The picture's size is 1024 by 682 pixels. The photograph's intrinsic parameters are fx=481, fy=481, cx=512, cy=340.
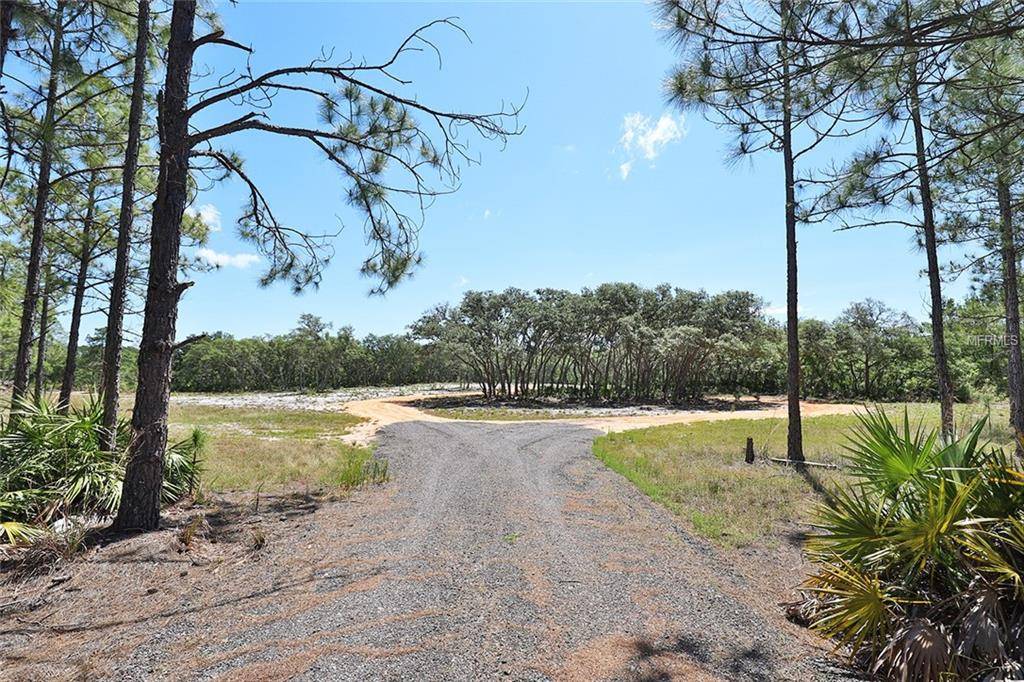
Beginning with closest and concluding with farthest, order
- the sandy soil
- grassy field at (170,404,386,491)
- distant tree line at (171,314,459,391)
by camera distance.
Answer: grassy field at (170,404,386,491)
the sandy soil
distant tree line at (171,314,459,391)

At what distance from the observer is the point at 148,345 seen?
16.6 feet

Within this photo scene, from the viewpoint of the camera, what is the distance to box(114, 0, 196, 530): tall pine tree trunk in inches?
200

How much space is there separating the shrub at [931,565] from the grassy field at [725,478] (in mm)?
459

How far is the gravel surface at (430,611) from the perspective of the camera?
2898 millimetres

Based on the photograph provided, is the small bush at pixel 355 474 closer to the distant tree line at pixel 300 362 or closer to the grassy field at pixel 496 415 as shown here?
the grassy field at pixel 496 415

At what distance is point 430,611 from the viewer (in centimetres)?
359

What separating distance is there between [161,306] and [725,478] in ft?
28.8

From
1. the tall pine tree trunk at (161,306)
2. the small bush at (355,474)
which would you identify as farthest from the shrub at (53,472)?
the small bush at (355,474)

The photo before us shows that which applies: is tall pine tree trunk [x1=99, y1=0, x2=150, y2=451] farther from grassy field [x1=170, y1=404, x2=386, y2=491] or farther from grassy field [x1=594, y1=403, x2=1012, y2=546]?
grassy field [x1=594, y1=403, x2=1012, y2=546]

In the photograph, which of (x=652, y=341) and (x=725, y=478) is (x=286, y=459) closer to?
(x=725, y=478)

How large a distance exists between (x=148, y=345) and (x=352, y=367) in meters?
51.5

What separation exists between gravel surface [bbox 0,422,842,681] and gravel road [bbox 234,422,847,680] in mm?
15

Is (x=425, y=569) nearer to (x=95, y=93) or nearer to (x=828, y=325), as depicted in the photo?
(x=95, y=93)

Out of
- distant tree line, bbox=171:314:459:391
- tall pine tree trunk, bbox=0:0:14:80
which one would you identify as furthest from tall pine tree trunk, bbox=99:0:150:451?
distant tree line, bbox=171:314:459:391
